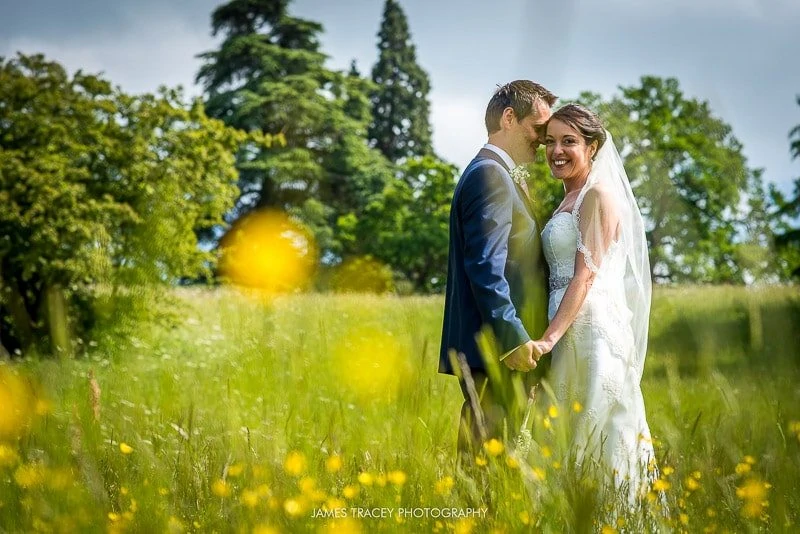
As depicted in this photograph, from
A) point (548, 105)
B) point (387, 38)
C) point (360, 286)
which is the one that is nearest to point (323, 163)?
point (360, 286)

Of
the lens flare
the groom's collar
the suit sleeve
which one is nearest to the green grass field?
the suit sleeve

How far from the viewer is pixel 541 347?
3.39 metres

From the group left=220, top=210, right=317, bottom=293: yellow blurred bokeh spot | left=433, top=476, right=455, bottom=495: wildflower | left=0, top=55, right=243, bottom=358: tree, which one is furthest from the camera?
left=220, top=210, right=317, bottom=293: yellow blurred bokeh spot

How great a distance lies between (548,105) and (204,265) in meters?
7.82

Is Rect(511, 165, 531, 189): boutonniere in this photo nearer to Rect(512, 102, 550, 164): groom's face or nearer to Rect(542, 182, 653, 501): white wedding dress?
Rect(512, 102, 550, 164): groom's face

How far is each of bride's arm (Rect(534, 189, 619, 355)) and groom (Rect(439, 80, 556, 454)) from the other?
0.12 meters

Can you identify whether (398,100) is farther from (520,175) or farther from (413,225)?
(520,175)

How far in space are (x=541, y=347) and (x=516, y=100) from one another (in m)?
1.05

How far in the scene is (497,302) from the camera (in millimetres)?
3270

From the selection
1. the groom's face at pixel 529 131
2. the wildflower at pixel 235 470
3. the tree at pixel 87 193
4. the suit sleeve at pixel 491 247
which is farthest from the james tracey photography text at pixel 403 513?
the tree at pixel 87 193

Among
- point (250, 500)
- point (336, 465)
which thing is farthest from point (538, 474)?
point (250, 500)

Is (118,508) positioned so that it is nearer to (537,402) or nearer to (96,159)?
(537,402)

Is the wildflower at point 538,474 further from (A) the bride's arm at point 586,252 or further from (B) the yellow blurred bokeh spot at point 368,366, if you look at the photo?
(B) the yellow blurred bokeh spot at point 368,366

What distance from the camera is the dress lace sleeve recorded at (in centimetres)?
354
